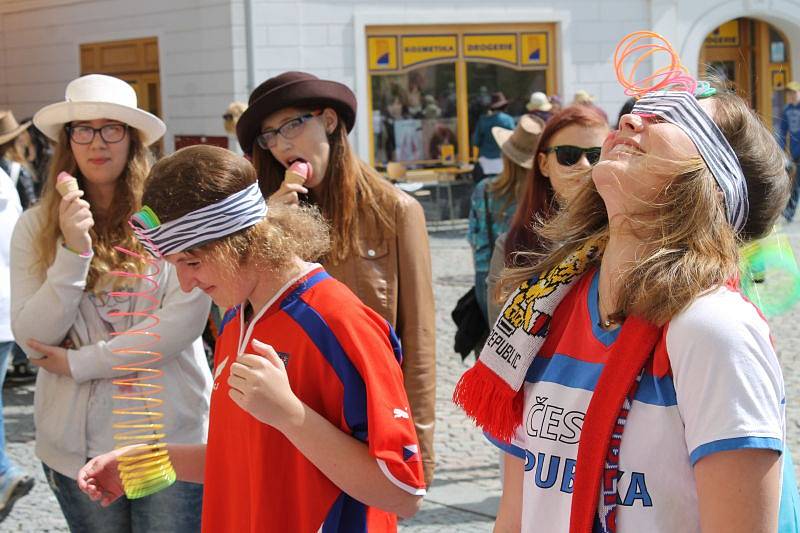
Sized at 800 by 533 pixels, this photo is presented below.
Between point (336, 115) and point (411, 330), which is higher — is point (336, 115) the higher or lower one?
the higher one

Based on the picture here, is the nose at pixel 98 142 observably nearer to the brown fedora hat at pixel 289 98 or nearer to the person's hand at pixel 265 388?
the brown fedora hat at pixel 289 98

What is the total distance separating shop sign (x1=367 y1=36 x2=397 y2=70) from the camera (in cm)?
1797

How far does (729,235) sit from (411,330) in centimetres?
177

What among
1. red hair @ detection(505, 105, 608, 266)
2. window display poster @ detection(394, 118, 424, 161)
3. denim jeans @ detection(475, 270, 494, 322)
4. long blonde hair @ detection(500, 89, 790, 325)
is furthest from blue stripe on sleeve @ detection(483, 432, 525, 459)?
window display poster @ detection(394, 118, 424, 161)

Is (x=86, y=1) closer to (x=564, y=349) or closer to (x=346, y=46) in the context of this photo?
(x=346, y=46)

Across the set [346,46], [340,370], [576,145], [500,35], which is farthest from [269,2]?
[340,370]

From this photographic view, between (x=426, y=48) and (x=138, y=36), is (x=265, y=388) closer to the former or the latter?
(x=426, y=48)

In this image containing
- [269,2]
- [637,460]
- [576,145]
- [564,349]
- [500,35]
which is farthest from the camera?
[500,35]

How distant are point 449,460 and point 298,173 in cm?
324

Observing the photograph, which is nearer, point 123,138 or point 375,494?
point 375,494

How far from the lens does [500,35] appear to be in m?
18.6


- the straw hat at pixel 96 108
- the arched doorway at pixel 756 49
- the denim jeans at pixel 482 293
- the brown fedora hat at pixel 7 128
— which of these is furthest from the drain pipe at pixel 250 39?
the straw hat at pixel 96 108

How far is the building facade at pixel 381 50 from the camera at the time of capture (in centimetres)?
1725

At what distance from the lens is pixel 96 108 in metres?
3.72
